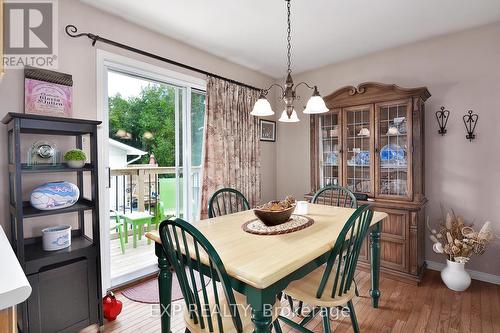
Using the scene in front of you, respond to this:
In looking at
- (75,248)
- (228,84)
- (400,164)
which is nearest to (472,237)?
(400,164)

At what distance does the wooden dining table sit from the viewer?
1.09 m

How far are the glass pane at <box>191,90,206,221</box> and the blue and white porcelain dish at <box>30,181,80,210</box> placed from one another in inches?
56.8

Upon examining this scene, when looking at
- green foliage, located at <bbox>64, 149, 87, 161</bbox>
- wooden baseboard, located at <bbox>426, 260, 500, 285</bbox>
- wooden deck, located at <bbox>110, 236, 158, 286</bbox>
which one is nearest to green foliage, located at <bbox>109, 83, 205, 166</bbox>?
green foliage, located at <bbox>64, 149, 87, 161</bbox>

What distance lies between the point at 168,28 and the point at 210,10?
0.55 m

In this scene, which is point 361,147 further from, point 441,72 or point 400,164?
point 441,72

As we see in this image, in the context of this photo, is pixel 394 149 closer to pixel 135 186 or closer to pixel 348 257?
pixel 348 257

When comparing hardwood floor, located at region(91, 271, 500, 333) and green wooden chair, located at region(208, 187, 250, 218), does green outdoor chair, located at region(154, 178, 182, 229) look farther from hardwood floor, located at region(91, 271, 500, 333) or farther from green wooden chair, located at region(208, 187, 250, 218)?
hardwood floor, located at region(91, 271, 500, 333)

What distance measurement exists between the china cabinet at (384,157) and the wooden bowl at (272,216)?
1.45m

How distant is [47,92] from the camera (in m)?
1.97

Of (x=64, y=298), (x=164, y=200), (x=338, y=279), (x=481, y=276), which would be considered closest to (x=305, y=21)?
(x=338, y=279)

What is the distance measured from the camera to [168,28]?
8.45 ft

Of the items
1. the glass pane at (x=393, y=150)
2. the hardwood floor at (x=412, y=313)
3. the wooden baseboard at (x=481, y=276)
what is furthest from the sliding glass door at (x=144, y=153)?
the wooden baseboard at (x=481, y=276)

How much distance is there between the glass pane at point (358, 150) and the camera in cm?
296

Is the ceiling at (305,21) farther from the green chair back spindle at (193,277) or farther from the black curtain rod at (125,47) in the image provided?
the green chair back spindle at (193,277)
